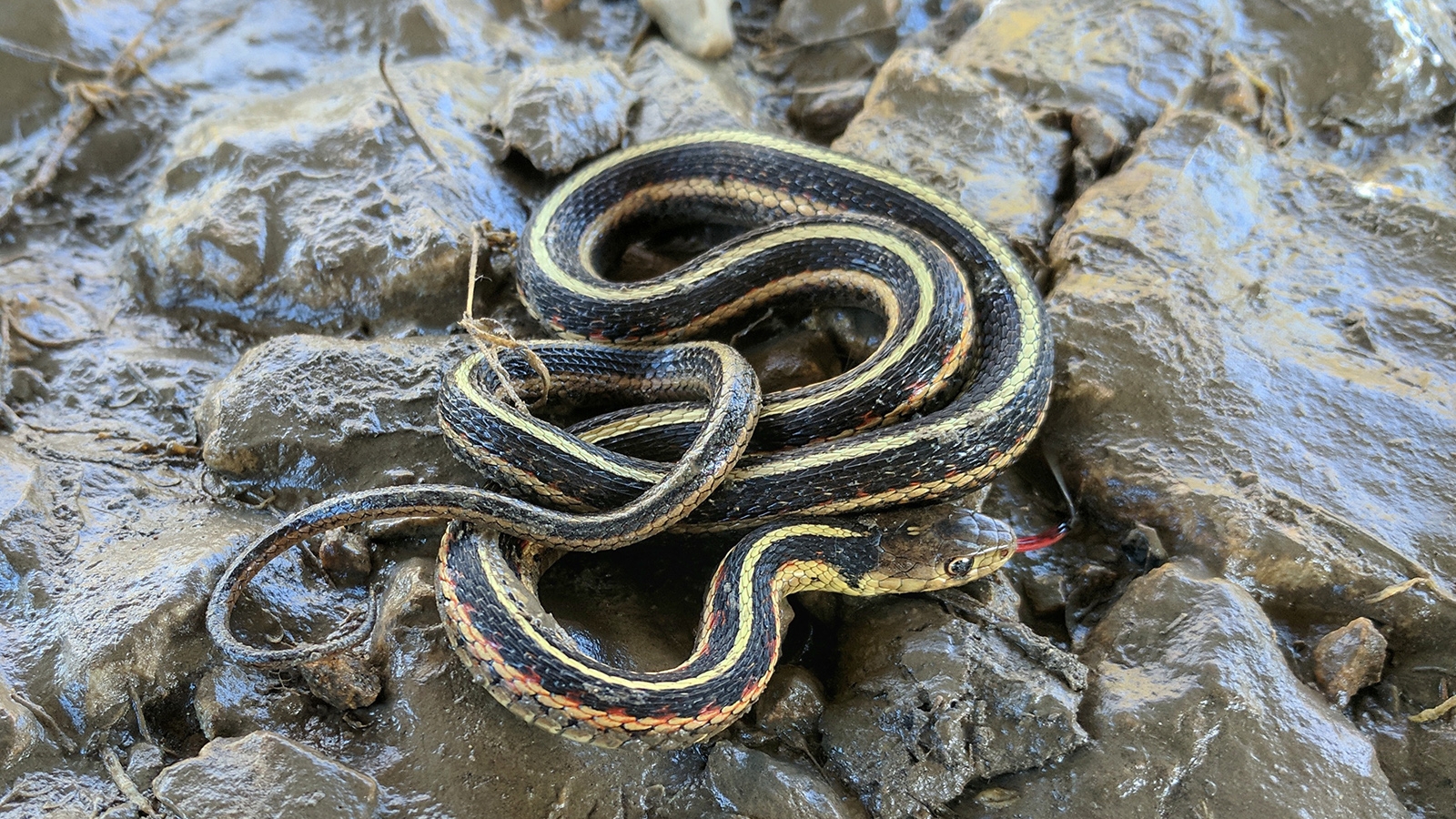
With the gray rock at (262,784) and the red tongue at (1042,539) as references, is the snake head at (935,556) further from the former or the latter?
the gray rock at (262,784)

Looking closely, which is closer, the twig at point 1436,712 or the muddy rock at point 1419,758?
the muddy rock at point 1419,758

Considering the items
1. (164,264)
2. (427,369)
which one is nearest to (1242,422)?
(427,369)

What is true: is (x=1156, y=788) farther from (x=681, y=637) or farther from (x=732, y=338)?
(x=732, y=338)

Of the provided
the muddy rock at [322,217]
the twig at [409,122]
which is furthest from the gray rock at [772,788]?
the twig at [409,122]

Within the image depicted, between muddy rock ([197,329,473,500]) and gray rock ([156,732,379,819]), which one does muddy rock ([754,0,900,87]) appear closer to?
muddy rock ([197,329,473,500])

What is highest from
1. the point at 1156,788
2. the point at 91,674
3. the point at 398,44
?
the point at 398,44

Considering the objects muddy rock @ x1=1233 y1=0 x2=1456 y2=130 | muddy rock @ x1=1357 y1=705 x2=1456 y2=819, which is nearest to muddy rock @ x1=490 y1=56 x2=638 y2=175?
muddy rock @ x1=1233 y1=0 x2=1456 y2=130
